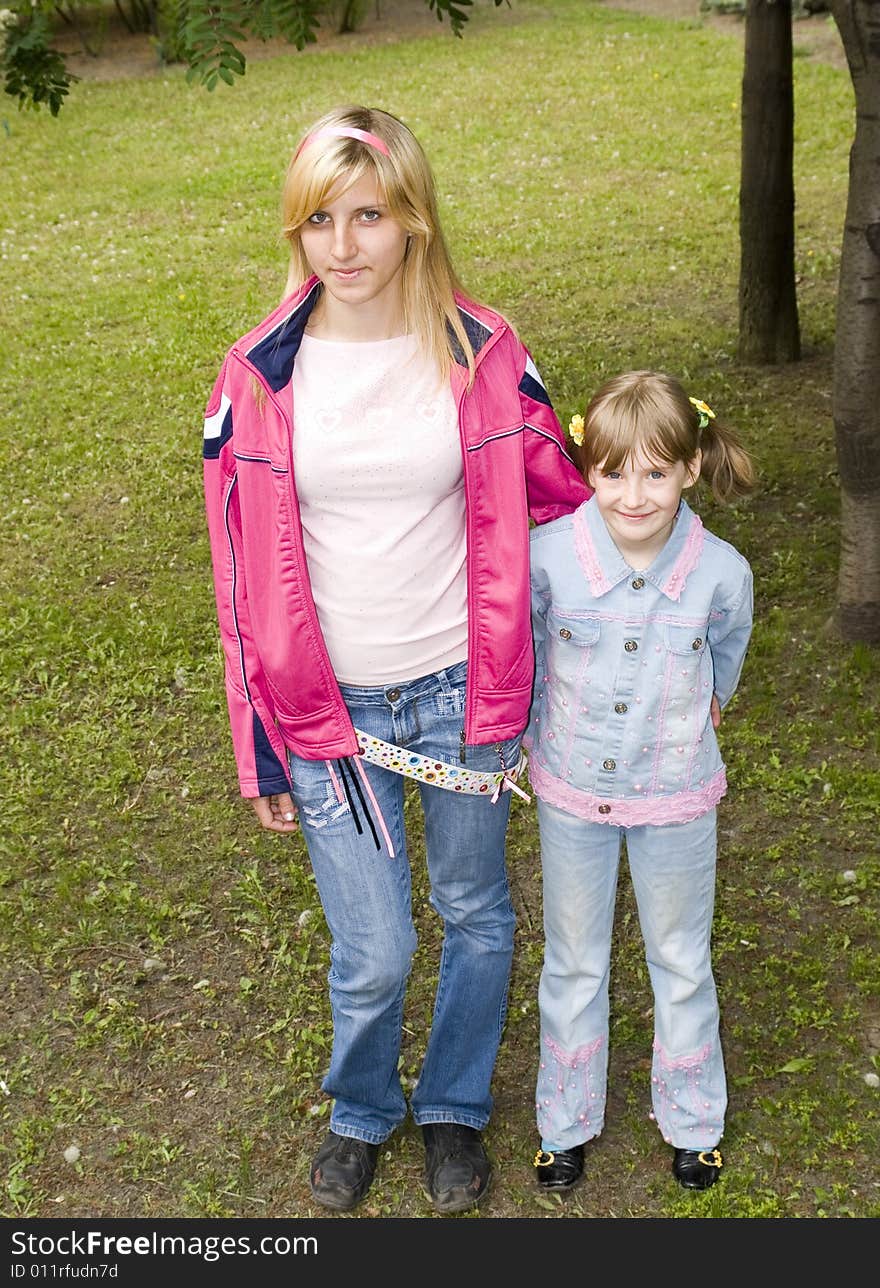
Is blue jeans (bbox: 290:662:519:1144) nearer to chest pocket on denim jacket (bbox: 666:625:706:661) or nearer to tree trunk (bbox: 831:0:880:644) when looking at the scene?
chest pocket on denim jacket (bbox: 666:625:706:661)

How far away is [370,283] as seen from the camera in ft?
9.61

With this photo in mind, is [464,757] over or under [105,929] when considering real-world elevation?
over

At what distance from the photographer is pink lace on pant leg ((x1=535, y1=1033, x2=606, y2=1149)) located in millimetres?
3641

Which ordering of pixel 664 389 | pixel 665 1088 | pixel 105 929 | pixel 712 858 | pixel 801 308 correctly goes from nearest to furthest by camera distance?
pixel 664 389 < pixel 712 858 < pixel 665 1088 < pixel 105 929 < pixel 801 308

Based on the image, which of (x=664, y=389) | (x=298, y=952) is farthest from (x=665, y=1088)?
(x=664, y=389)

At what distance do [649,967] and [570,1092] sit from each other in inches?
15.6

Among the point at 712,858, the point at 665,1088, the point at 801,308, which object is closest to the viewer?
the point at 712,858

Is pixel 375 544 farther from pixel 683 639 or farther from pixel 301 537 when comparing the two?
pixel 683 639

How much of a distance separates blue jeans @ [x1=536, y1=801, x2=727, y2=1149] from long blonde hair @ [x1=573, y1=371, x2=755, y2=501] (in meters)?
0.82

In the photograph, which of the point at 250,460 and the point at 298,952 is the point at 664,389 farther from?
the point at 298,952

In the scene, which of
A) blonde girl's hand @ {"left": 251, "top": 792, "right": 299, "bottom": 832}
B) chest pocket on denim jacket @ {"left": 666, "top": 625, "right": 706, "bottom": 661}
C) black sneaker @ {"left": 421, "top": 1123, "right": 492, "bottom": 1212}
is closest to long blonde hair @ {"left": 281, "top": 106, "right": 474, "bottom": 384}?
chest pocket on denim jacket @ {"left": 666, "top": 625, "right": 706, "bottom": 661}

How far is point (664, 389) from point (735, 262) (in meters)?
7.74

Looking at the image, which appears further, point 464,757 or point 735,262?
point 735,262

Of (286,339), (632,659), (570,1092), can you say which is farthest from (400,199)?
(570,1092)
